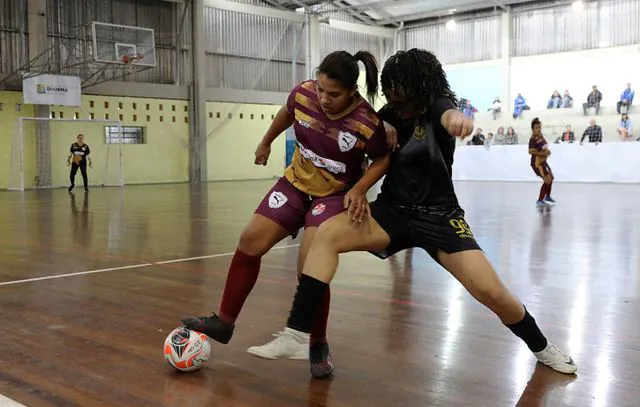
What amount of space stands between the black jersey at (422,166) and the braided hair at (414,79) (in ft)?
0.35

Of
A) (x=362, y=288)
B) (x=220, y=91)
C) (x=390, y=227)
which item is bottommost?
(x=362, y=288)

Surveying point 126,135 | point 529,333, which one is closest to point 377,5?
point 126,135

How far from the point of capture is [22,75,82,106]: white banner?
74.5 ft

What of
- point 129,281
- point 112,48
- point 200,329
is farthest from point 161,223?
point 112,48

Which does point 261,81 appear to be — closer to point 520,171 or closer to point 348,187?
point 520,171

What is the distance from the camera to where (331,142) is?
3404 mm

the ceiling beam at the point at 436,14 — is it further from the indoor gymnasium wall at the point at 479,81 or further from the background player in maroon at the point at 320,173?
the background player in maroon at the point at 320,173

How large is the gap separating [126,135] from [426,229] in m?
25.6

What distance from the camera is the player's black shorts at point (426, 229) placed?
10.8 feet

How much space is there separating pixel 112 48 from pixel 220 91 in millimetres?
6031

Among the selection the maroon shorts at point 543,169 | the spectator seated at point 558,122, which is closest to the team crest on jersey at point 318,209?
the maroon shorts at point 543,169

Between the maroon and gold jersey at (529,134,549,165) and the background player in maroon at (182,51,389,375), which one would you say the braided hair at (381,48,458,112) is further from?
the maroon and gold jersey at (529,134,549,165)

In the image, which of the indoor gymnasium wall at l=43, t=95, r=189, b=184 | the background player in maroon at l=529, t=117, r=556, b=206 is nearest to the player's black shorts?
the background player in maroon at l=529, t=117, r=556, b=206

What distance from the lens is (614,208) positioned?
521 inches
